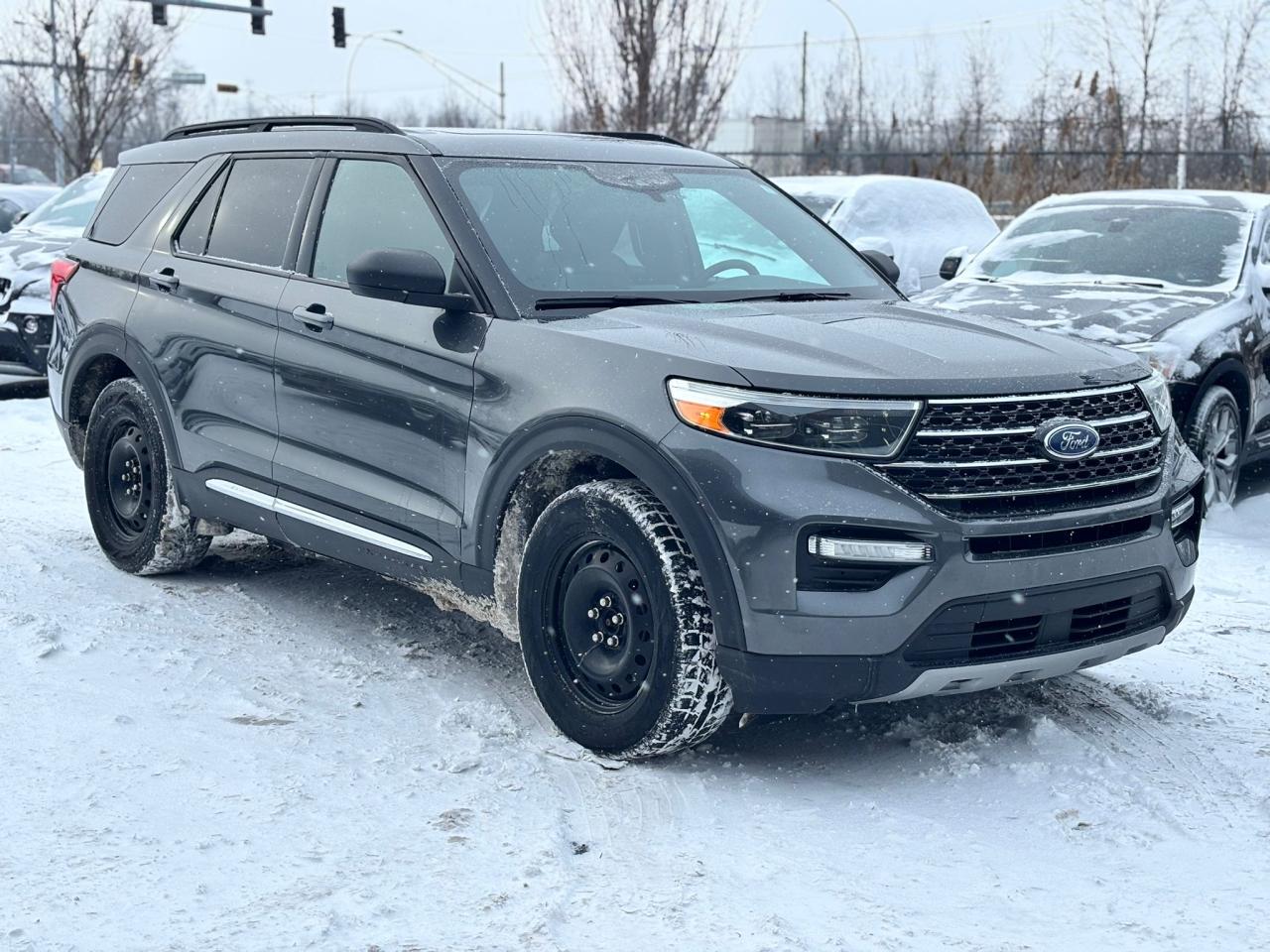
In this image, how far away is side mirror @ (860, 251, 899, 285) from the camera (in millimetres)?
5734

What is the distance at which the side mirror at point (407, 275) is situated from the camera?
455cm

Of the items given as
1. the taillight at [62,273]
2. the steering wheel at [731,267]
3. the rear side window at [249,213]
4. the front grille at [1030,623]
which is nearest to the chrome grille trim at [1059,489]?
the front grille at [1030,623]

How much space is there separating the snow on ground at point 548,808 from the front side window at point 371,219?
4.47ft

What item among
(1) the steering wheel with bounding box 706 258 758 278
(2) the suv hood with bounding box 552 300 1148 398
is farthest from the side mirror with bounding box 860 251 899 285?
(2) the suv hood with bounding box 552 300 1148 398

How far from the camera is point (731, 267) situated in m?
5.18

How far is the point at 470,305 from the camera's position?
4648mm

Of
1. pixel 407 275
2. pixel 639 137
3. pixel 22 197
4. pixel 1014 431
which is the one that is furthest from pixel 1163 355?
pixel 22 197

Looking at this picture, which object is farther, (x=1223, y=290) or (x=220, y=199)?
(x=1223, y=290)

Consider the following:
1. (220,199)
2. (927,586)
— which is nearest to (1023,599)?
(927,586)

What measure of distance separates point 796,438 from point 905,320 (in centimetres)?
94

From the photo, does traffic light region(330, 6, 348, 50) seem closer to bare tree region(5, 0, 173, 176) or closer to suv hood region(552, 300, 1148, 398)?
bare tree region(5, 0, 173, 176)

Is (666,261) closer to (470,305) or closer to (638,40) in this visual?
(470,305)

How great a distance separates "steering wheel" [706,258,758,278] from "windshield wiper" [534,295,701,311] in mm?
Result: 342

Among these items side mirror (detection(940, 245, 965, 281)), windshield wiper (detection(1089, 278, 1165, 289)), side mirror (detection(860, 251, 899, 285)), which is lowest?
windshield wiper (detection(1089, 278, 1165, 289))
